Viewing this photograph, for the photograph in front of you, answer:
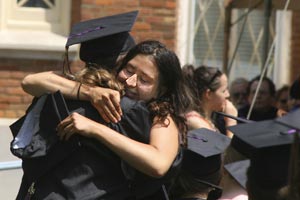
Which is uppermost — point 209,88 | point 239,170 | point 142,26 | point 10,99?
point 239,170

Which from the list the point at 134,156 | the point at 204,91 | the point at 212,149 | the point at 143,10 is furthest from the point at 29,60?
the point at 134,156

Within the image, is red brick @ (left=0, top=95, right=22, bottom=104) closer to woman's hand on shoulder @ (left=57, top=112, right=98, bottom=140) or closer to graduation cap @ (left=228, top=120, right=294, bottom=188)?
woman's hand on shoulder @ (left=57, top=112, right=98, bottom=140)

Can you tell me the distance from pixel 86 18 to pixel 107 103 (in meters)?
5.39

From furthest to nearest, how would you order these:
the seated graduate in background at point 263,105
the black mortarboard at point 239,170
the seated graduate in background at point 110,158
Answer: the seated graduate in background at point 263,105
the seated graduate in background at point 110,158
the black mortarboard at point 239,170

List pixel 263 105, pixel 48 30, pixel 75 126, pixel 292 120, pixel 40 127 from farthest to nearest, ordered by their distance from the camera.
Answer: pixel 48 30, pixel 263 105, pixel 40 127, pixel 75 126, pixel 292 120

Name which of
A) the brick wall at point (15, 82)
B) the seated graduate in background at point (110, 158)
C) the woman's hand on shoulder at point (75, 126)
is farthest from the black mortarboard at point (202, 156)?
the brick wall at point (15, 82)

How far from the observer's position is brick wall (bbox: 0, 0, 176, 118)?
8.52 meters

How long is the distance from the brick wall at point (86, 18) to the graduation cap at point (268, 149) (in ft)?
19.4

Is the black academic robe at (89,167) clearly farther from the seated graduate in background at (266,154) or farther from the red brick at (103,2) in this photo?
the red brick at (103,2)

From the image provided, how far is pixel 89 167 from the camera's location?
322 centimetres

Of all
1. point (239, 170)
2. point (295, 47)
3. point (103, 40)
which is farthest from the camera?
point (295, 47)

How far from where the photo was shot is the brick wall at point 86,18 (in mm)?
8516

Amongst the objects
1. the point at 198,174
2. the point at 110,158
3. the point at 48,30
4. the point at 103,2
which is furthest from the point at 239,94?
the point at 110,158

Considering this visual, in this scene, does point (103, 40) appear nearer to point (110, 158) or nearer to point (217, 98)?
point (110, 158)
